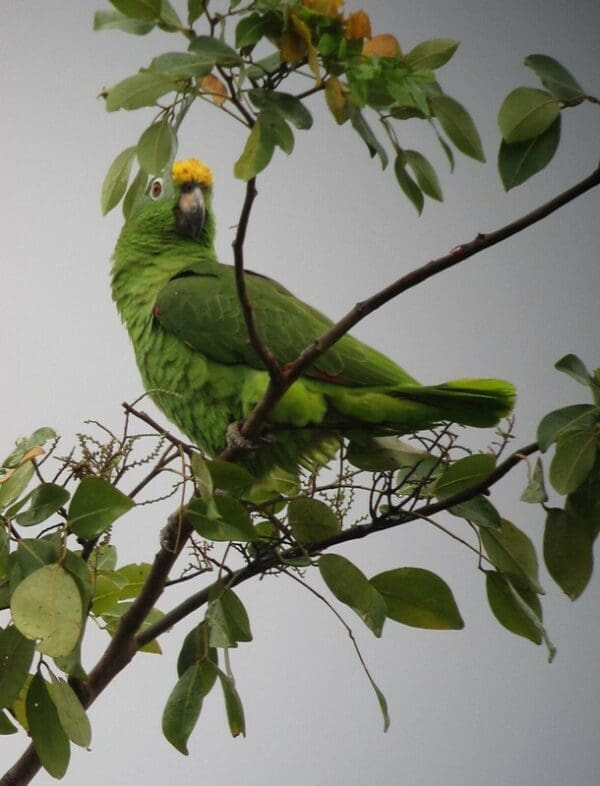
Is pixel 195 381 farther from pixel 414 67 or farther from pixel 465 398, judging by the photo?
pixel 414 67

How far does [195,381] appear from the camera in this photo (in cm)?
148

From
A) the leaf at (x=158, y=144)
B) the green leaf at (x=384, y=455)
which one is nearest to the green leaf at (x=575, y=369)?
the green leaf at (x=384, y=455)

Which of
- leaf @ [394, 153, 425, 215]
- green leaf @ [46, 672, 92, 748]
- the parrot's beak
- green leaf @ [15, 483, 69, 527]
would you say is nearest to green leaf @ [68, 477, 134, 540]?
green leaf @ [15, 483, 69, 527]

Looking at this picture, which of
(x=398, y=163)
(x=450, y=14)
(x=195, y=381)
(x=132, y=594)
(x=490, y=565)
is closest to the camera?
(x=398, y=163)

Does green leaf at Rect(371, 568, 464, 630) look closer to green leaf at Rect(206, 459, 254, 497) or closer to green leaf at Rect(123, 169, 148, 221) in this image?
green leaf at Rect(206, 459, 254, 497)

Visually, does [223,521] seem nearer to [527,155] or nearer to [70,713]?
[70,713]

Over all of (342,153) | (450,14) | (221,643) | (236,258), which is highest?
(450,14)

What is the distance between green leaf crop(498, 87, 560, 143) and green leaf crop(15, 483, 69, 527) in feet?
1.46

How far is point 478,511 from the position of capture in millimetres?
986

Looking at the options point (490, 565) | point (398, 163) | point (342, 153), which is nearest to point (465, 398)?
point (490, 565)

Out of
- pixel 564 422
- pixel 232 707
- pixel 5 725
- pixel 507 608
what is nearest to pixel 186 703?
pixel 232 707

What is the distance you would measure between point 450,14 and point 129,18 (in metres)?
1.96

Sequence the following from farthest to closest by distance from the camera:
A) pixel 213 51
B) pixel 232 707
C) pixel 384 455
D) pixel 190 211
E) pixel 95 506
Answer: pixel 190 211
pixel 384 455
pixel 232 707
pixel 95 506
pixel 213 51

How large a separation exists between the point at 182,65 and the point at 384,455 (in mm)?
524
